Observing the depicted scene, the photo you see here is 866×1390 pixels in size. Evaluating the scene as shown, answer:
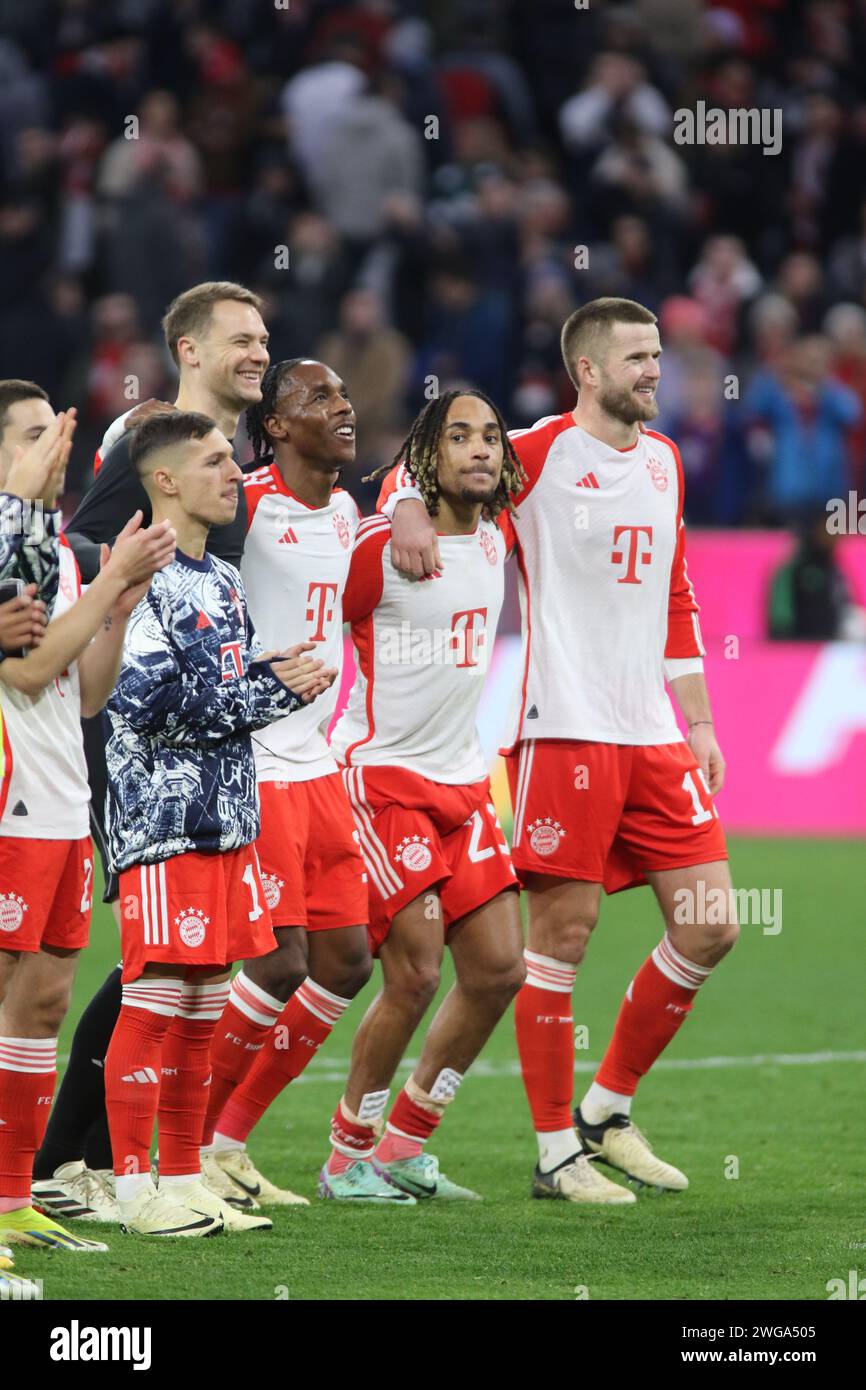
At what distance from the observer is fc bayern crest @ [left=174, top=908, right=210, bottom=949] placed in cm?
507

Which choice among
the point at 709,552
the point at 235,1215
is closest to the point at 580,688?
the point at 235,1215

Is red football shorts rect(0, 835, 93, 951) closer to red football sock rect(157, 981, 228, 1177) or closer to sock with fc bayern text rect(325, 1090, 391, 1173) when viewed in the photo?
red football sock rect(157, 981, 228, 1177)

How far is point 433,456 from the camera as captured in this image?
604cm

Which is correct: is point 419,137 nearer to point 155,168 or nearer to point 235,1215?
point 155,168

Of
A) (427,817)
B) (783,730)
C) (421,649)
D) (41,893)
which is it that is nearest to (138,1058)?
(41,893)

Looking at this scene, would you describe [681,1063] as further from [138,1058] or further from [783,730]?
[783,730]

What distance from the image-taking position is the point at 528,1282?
4.84m

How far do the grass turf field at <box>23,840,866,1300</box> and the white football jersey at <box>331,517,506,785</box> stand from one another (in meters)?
1.22

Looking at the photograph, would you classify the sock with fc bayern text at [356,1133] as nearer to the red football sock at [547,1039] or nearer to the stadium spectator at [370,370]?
the red football sock at [547,1039]

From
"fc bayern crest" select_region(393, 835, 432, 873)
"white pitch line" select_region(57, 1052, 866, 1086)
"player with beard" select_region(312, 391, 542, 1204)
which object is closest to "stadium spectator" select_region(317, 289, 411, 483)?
"white pitch line" select_region(57, 1052, 866, 1086)

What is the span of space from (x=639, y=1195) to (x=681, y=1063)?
2061 mm

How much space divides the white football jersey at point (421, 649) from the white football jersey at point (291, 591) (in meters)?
0.13

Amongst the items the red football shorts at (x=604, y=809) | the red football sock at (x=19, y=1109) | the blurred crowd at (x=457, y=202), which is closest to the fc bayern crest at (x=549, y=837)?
the red football shorts at (x=604, y=809)

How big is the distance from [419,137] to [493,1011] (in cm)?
1249
